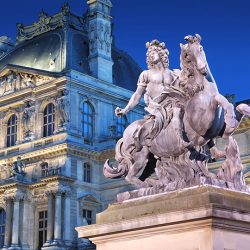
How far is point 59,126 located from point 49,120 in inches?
79.4

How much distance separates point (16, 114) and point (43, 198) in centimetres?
857

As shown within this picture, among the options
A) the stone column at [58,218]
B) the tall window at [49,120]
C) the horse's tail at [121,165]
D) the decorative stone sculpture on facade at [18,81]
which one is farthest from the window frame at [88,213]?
the horse's tail at [121,165]

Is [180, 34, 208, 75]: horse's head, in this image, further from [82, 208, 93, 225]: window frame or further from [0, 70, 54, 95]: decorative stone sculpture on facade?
[0, 70, 54, 95]: decorative stone sculpture on facade

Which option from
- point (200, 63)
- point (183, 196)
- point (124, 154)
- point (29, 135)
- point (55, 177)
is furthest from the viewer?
point (29, 135)

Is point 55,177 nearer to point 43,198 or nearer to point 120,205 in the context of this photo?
point 43,198

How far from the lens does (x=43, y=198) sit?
45250 mm

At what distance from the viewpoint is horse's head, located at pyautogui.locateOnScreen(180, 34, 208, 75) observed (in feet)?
25.4

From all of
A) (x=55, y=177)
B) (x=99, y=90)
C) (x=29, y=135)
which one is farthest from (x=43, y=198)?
(x=99, y=90)

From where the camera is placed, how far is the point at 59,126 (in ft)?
154

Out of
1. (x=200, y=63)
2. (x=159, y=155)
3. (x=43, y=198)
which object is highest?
(x=43, y=198)

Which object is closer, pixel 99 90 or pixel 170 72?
pixel 170 72

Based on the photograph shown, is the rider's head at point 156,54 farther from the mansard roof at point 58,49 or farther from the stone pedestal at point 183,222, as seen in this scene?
the mansard roof at point 58,49

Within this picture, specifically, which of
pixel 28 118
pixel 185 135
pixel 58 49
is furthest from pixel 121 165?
pixel 58 49

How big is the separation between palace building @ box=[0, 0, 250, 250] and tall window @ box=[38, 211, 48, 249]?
7 cm
